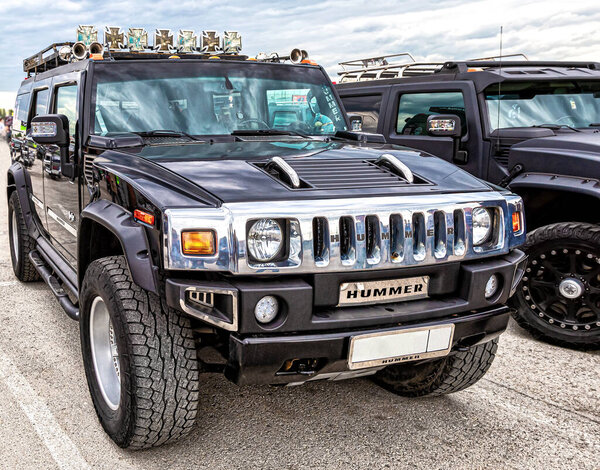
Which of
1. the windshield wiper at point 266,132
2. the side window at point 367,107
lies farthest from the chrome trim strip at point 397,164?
the side window at point 367,107

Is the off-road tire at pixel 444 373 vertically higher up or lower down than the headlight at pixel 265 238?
lower down

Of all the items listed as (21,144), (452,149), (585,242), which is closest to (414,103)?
(452,149)

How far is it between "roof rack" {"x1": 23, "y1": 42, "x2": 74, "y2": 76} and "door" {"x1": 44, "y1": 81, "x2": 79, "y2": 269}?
0.58 metres

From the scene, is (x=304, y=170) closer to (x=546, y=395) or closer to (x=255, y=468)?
(x=255, y=468)

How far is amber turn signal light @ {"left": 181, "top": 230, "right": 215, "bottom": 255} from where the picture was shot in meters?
2.52

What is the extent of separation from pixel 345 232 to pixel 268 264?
1.19 feet

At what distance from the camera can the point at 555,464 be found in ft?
10.1

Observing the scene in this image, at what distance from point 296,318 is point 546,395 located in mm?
2063

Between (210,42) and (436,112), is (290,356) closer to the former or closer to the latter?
(210,42)

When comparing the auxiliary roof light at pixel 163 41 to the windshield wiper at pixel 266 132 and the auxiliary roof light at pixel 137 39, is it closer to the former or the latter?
the auxiliary roof light at pixel 137 39

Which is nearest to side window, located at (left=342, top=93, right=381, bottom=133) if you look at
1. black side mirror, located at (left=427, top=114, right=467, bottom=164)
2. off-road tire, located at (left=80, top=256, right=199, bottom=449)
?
black side mirror, located at (left=427, top=114, right=467, bottom=164)

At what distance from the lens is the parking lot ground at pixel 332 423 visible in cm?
306

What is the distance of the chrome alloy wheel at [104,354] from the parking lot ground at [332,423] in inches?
8.7

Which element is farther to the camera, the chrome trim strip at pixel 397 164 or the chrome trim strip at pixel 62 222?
the chrome trim strip at pixel 62 222
